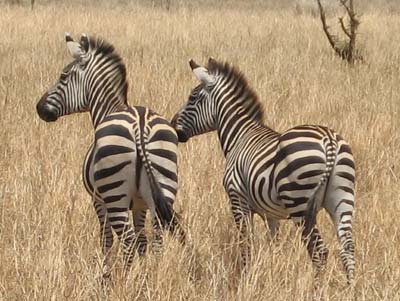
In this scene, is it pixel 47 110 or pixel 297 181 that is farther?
pixel 47 110

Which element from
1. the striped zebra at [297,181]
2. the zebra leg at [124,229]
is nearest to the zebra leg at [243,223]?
the striped zebra at [297,181]

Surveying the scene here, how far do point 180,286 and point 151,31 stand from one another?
10.5m

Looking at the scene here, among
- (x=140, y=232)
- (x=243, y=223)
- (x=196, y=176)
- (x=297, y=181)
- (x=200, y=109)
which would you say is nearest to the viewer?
(x=297, y=181)

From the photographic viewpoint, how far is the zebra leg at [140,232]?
3682 millimetres

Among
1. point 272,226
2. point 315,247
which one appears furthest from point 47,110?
point 315,247

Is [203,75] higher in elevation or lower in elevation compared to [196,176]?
higher

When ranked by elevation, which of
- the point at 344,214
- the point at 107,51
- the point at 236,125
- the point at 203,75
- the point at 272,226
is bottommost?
the point at 272,226

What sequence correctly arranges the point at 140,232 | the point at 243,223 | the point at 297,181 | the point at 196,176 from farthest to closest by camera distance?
the point at 196,176 → the point at 243,223 → the point at 140,232 → the point at 297,181

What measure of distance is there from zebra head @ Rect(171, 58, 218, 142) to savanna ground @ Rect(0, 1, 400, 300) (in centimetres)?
44

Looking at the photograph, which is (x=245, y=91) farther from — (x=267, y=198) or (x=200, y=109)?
(x=267, y=198)

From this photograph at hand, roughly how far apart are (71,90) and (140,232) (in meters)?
1.27

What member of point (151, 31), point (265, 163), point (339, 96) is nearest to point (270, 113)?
point (339, 96)

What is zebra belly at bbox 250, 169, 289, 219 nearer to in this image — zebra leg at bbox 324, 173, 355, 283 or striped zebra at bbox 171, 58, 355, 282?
striped zebra at bbox 171, 58, 355, 282

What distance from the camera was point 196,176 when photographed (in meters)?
5.02
